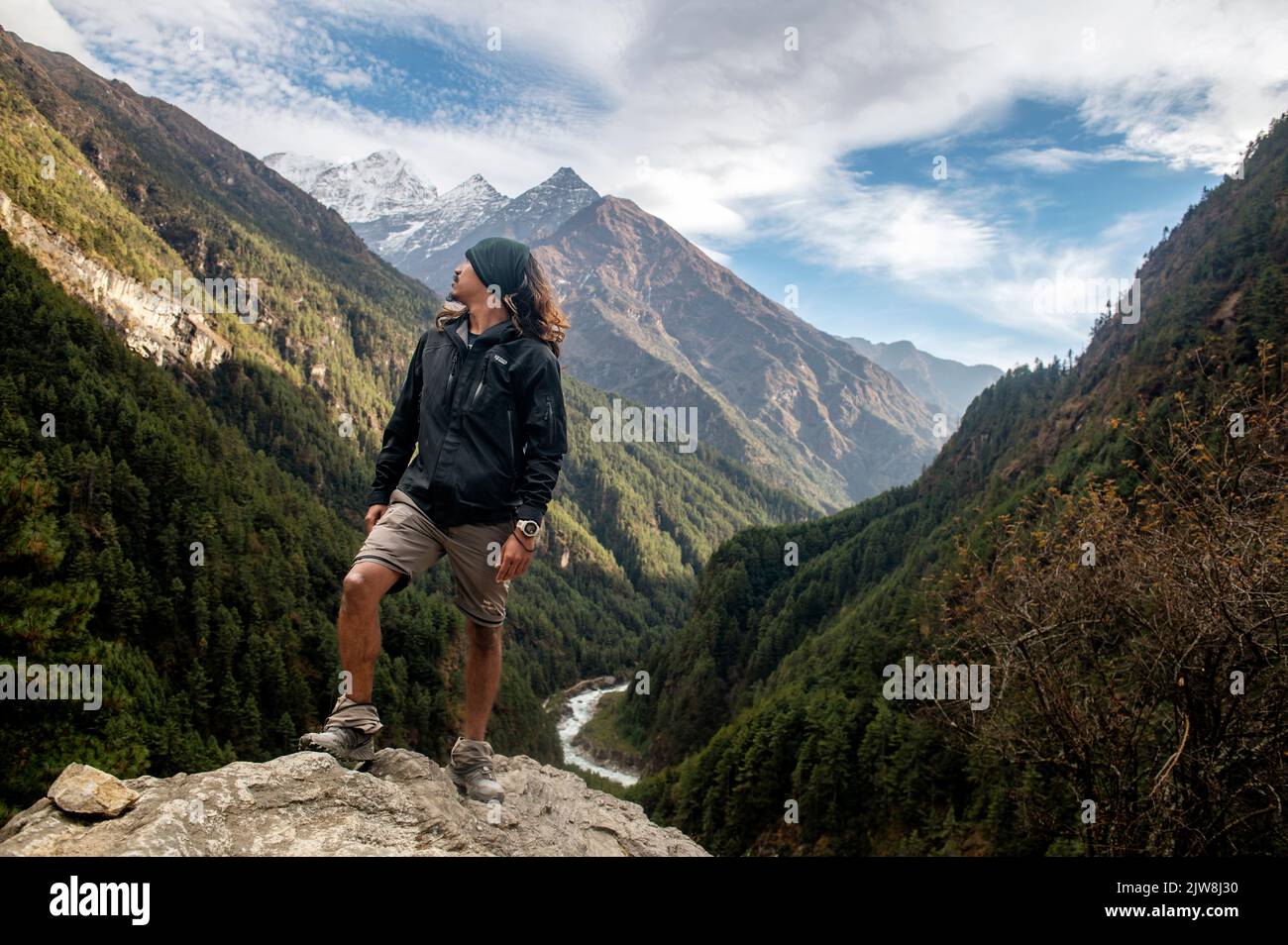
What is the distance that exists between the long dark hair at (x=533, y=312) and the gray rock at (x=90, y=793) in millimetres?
3928

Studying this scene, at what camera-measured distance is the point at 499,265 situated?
573 centimetres

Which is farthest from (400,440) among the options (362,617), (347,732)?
(347,732)

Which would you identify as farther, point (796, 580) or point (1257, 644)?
point (796, 580)

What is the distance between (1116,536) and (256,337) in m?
201

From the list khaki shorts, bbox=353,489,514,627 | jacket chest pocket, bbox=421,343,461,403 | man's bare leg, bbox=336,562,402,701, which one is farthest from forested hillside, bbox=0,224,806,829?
jacket chest pocket, bbox=421,343,461,403

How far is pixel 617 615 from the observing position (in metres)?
186

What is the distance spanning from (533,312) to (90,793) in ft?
14.7

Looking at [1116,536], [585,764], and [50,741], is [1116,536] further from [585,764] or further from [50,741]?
[585,764]

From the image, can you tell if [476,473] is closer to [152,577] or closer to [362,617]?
[362,617]

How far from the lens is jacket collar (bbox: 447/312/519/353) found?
554 cm

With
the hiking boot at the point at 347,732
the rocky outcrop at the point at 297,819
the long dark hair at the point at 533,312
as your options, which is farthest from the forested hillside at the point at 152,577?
the long dark hair at the point at 533,312

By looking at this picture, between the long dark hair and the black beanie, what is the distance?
0.17ft

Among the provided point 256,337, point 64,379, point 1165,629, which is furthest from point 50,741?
point 256,337
